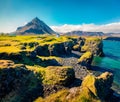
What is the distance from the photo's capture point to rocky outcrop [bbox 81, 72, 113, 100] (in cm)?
4781

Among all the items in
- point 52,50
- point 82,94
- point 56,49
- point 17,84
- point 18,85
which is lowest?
point 56,49

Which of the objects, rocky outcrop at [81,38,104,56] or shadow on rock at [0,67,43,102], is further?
rocky outcrop at [81,38,104,56]

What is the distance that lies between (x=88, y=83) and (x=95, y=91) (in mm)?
3113

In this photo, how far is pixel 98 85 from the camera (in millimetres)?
50938

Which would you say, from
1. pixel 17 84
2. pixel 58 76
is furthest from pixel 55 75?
pixel 17 84

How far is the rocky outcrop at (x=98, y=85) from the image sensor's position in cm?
4781

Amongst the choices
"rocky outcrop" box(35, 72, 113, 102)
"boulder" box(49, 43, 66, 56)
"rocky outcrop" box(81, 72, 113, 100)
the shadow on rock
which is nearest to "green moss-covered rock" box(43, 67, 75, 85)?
the shadow on rock

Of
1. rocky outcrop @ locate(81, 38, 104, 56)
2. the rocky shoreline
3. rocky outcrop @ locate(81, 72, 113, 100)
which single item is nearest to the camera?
the rocky shoreline

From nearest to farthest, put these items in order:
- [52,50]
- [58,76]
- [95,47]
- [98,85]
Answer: [58,76] < [98,85] < [52,50] < [95,47]

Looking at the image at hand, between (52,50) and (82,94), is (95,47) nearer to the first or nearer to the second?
(52,50)

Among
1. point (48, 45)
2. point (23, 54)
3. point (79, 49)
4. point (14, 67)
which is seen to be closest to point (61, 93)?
point (14, 67)

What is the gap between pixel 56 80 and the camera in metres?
49.9

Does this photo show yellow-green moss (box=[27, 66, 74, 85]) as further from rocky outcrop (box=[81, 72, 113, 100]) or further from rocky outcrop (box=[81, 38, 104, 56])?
rocky outcrop (box=[81, 38, 104, 56])

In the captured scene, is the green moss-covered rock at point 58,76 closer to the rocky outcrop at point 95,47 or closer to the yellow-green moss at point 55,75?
the yellow-green moss at point 55,75
